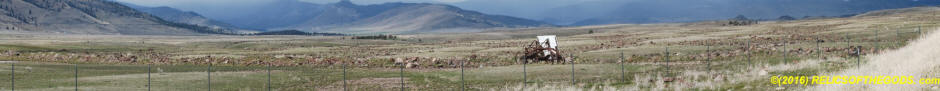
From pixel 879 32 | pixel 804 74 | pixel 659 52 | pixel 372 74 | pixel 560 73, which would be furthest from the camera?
pixel 879 32

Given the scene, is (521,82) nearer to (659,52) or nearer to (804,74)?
(804,74)

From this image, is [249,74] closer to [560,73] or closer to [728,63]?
[560,73]

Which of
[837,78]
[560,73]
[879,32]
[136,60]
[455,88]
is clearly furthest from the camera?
[136,60]

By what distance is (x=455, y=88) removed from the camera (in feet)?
117

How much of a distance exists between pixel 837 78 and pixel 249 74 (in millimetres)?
30672

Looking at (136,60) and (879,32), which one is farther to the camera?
(136,60)

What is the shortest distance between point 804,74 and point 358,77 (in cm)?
2119

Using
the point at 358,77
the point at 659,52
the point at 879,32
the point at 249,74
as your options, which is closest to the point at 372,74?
the point at 358,77

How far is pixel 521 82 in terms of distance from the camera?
122 ft

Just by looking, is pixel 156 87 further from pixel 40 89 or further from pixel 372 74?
pixel 372 74

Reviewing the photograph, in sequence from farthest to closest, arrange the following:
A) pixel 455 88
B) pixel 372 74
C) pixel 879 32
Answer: pixel 879 32, pixel 372 74, pixel 455 88

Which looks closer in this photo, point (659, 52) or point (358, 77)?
point (358, 77)

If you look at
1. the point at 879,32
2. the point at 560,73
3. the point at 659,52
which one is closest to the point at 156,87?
the point at 560,73

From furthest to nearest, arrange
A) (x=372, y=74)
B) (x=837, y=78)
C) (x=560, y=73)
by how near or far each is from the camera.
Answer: (x=372, y=74) < (x=560, y=73) < (x=837, y=78)
